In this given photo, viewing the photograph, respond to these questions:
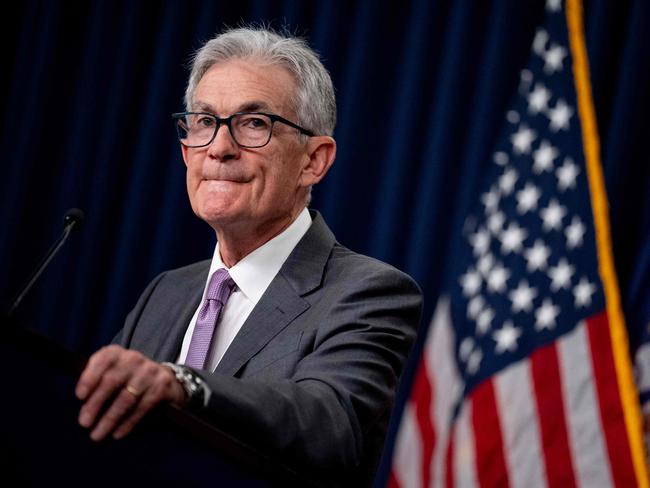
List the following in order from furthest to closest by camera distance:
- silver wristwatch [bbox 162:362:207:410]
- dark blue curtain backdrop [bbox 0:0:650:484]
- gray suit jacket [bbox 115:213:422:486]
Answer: dark blue curtain backdrop [bbox 0:0:650:484] → gray suit jacket [bbox 115:213:422:486] → silver wristwatch [bbox 162:362:207:410]

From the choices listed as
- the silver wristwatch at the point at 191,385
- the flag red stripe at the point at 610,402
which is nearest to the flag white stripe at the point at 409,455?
the flag red stripe at the point at 610,402

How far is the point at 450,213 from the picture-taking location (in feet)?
11.0

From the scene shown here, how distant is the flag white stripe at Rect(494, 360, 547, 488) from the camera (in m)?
2.58

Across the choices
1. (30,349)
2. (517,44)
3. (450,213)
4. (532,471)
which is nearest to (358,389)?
(30,349)

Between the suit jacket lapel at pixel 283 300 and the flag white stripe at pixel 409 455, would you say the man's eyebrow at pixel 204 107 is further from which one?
the flag white stripe at pixel 409 455

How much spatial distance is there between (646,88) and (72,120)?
2.26 metres

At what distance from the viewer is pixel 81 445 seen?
3.34 feet

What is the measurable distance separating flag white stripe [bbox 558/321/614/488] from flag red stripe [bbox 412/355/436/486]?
47 cm

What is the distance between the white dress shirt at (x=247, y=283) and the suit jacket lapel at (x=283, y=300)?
0.11 ft

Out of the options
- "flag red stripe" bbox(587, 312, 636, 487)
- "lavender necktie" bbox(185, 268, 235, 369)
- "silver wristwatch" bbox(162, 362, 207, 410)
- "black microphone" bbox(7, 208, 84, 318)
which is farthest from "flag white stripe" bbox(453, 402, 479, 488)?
"silver wristwatch" bbox(162, 362, 207, 410)

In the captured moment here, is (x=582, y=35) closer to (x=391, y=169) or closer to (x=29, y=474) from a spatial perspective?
(x=391, y=169)

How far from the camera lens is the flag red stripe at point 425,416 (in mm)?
2883

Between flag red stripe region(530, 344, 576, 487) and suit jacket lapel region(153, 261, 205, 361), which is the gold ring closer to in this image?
suit jacket lapel region(153, 261, 205, 361)

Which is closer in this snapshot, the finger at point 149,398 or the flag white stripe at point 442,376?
the finger at point 149,398
